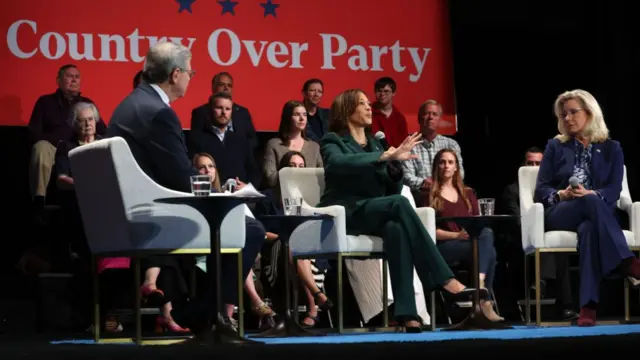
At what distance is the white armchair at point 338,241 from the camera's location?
18.4 feet

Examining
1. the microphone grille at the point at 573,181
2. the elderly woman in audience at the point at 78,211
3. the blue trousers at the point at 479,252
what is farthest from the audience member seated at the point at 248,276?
the microphone grille at the point at 573,181

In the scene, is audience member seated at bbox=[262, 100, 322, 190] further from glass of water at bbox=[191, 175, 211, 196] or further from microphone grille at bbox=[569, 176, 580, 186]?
glass of water at bbox=[191, 175, 211, 196]

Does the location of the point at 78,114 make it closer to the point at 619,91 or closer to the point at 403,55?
the point at 403,55

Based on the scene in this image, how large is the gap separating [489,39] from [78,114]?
Result: 3.68m

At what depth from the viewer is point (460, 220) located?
5777 mm

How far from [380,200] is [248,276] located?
856mm

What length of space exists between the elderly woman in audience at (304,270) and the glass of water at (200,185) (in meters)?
1.74

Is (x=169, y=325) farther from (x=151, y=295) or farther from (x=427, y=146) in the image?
(x=427, y=146)

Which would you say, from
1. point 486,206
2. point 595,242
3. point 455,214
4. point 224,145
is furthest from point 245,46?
point 595,242

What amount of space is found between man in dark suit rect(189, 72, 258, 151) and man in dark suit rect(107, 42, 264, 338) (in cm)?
181

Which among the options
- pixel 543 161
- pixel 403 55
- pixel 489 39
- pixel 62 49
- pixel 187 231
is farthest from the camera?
pixel 489 39

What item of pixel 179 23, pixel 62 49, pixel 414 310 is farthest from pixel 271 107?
pixel 414 310

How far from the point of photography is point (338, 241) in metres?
5.60

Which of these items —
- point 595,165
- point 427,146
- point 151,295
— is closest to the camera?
point 151,295
